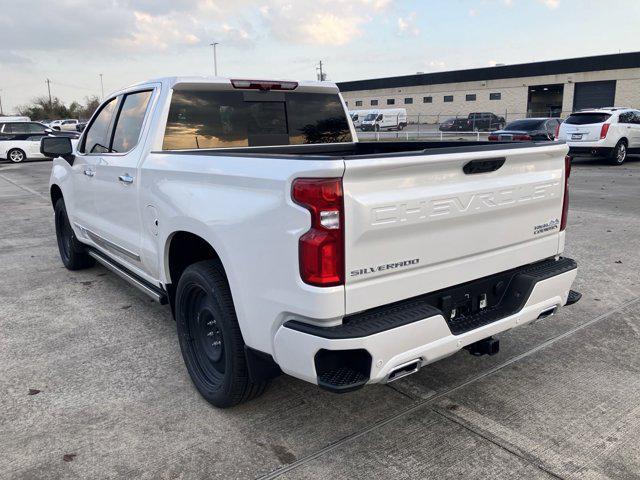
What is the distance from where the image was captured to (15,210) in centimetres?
1122

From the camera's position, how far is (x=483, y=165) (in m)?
2.84

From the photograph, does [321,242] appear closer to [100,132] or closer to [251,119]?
[251,119]

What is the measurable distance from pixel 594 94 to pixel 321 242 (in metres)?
52.8

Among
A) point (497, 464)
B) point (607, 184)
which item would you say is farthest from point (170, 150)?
point (607, 184)

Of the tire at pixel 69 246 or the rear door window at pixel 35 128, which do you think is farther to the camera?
the rear door window at pixel 35 128

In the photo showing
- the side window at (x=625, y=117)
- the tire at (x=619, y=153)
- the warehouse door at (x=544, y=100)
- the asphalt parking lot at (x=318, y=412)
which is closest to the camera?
the asphalt parking lot at (x=318, y=412)

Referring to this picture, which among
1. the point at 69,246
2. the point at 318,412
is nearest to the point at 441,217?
the point at 318,412

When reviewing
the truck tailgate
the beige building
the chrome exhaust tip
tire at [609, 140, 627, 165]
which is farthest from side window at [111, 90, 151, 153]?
the beige building

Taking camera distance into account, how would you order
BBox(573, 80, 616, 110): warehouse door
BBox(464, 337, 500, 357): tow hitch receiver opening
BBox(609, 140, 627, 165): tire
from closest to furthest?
BBox(464, 337, 500, 357): tow hitch receiver opening < BBox(609, 140, 627, 165): tire < BBox(573, 80, 616, 110): warehouse door

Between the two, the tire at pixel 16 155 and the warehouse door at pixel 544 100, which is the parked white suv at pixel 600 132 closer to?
the tire at pixel 16 155

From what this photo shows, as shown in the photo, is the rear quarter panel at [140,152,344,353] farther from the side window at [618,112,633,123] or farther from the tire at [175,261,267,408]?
the side window at [618,112,633,123]

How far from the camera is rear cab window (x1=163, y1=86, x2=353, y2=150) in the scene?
3961 mm

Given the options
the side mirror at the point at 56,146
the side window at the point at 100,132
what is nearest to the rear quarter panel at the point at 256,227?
the side window at the point at 100,132

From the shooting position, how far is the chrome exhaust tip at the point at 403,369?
2.53m
